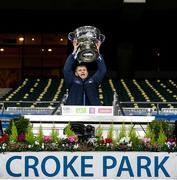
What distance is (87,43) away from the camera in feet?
35.9

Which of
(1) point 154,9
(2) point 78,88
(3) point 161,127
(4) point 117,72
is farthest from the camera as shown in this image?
(4) point 117,72

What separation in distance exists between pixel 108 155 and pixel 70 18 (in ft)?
81.7

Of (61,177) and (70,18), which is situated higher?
(70,18)

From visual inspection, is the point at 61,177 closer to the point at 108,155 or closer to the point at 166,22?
the point at 108,155

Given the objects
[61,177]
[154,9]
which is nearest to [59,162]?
[61,177]

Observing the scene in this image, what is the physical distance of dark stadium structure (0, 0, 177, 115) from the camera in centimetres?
2727

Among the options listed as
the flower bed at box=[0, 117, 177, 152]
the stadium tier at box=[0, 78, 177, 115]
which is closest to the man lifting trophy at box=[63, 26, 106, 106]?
the flower bed at box=[0, 117, 177, 152]

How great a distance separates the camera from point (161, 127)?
7.62m

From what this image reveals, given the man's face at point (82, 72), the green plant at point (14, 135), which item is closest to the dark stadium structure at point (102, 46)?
the man's face at point (82, 72)

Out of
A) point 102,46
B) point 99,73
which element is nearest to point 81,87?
point 99,73

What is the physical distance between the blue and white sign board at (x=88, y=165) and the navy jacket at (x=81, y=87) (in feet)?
13.4

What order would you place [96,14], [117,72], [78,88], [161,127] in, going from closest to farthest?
[161,127] < [78,88] < [96,14] < [117,72]

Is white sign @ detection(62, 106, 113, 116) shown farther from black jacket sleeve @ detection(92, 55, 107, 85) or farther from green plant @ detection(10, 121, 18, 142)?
green plant @ detection(10, 121, 18, 142)

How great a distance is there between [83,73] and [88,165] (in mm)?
4315
